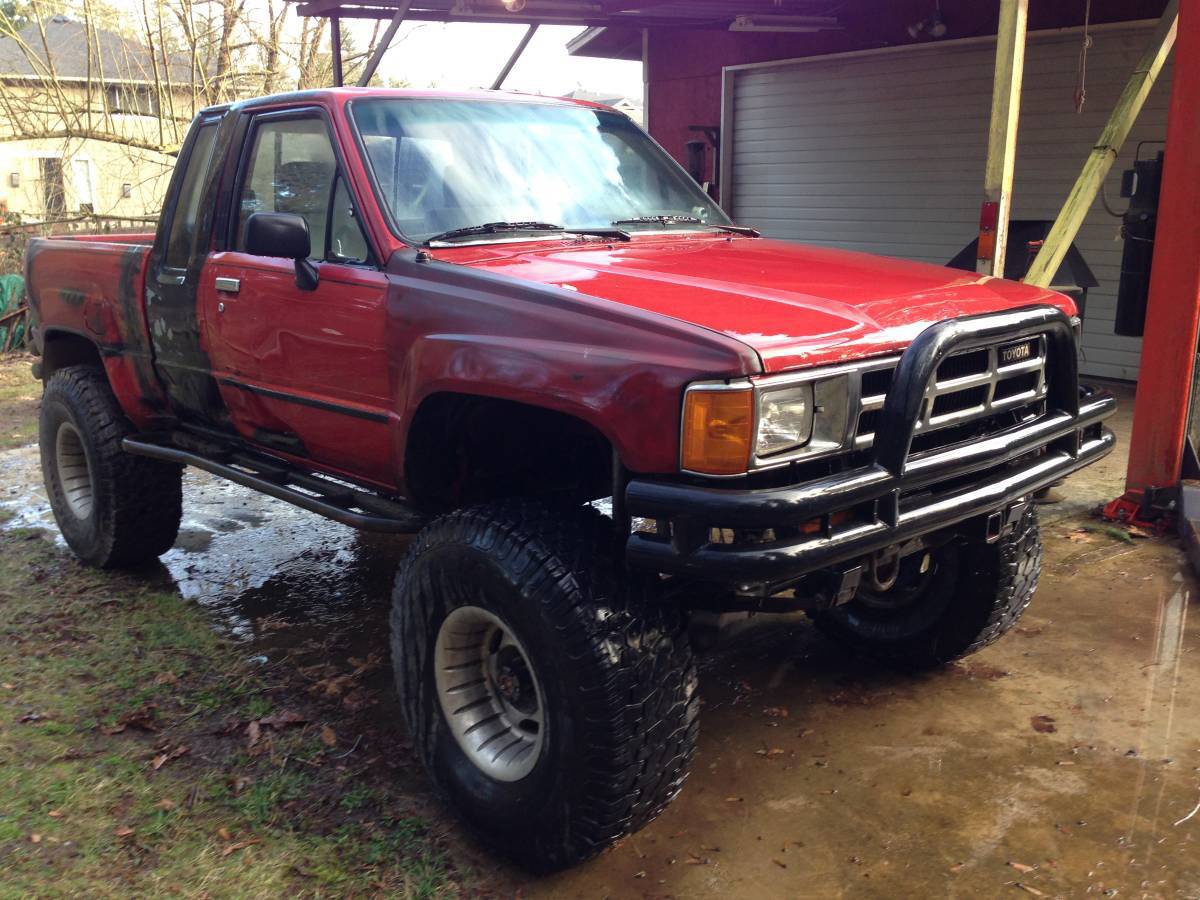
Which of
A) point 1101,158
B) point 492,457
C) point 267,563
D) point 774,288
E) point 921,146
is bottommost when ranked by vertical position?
point 267,563

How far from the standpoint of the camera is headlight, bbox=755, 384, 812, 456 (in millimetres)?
2367

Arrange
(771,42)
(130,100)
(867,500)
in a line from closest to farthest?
1. (867,500)
2. (771,42)
3. (130,100)

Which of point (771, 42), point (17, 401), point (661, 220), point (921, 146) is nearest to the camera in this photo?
point (661, 220)

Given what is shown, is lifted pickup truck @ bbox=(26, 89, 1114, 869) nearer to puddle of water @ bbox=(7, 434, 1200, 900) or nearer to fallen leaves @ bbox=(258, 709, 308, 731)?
puddle of water @ bbox=(7, 434, 1200, 900)

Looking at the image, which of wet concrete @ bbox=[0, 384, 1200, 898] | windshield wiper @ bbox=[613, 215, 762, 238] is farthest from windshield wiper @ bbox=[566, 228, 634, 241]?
wet concrete @ bbox=[0, 384, 1200, 898]

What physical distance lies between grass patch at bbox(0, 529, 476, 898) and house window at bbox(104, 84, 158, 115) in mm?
13762

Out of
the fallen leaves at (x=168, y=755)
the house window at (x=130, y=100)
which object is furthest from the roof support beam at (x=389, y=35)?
the house window at (x=130, y=100)

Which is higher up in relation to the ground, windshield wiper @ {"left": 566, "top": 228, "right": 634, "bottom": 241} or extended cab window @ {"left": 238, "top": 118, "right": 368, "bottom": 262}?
extended cab window @ {"left": 238, "top": 118, "right": 368, "bottom": 262}

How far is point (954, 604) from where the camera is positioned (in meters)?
3.77

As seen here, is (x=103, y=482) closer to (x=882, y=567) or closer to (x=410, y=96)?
(x=410, y=96)

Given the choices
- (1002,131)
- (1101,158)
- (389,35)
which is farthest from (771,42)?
(1002,131)

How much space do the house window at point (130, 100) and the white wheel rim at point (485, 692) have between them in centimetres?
1547

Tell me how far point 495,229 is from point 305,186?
86 cm

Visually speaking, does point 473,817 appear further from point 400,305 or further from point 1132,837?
point 1132,837
